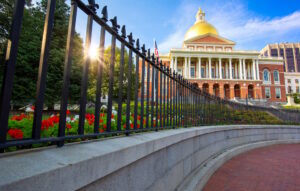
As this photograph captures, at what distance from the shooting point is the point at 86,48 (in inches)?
→ 63.1

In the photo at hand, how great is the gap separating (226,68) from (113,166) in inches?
2020

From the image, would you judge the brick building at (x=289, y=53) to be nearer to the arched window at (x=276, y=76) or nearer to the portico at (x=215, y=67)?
the arched window at (x=276, y=76)

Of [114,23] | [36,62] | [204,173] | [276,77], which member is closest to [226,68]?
[276,77]

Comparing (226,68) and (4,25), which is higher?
(226,68)

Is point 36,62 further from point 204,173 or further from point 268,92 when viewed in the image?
point 268,92

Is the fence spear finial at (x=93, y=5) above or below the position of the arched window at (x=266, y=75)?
below

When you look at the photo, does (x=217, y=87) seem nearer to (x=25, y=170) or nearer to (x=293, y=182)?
(x=293, y=182)

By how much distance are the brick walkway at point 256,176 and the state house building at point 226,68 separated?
39817mm

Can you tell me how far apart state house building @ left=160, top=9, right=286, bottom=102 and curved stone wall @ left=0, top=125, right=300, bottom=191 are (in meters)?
43.0

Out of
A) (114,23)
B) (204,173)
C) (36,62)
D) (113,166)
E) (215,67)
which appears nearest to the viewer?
(113,166)

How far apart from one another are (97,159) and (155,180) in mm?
1203

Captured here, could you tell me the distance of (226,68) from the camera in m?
48.0

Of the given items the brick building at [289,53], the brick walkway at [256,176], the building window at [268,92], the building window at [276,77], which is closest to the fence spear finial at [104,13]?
the brick walkway at [256,176]

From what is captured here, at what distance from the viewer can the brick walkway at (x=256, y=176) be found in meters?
3.80
